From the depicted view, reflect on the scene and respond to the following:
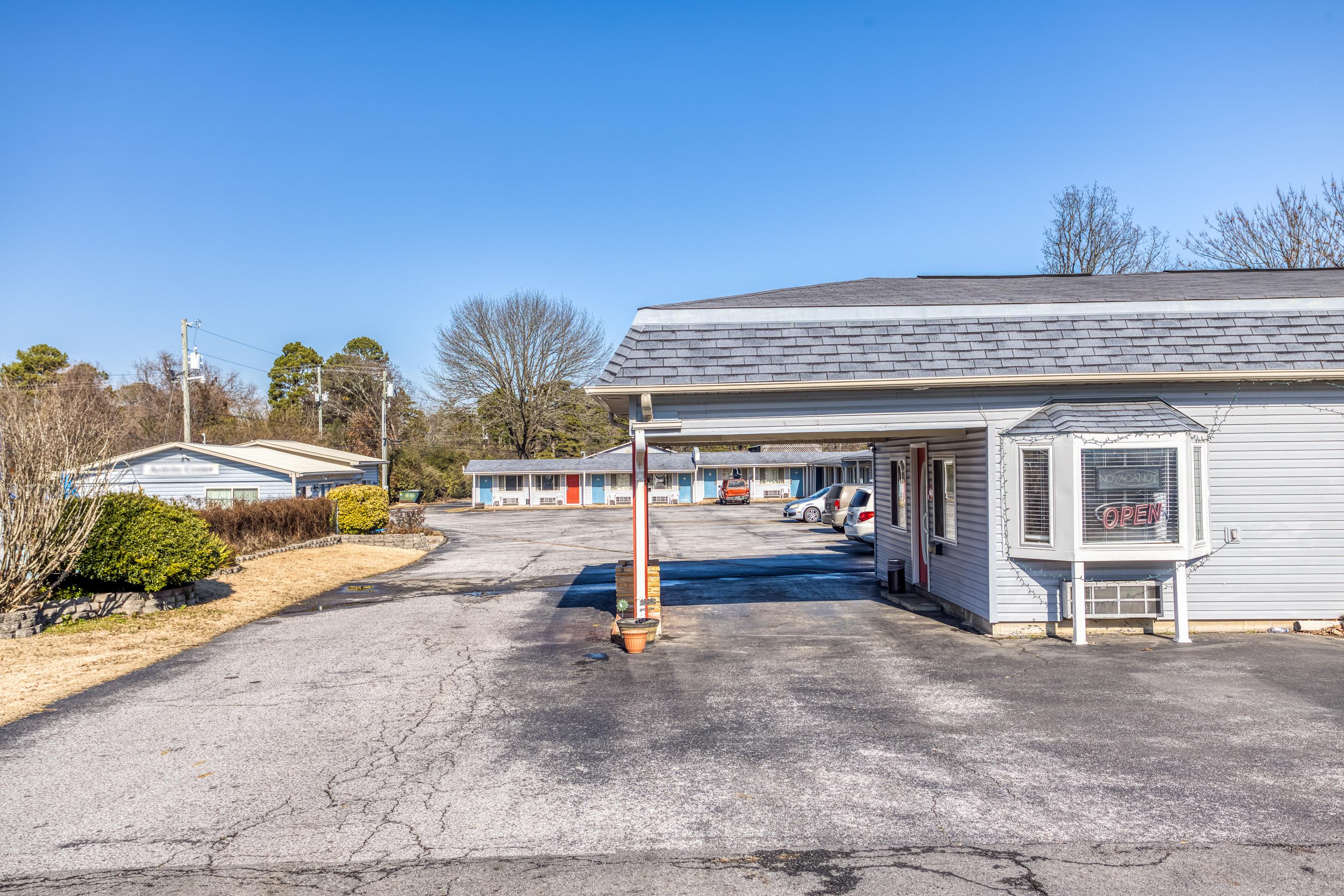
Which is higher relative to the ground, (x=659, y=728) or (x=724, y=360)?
(x=724, y=360)

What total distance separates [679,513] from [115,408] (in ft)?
96.9

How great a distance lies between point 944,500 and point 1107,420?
302 cm

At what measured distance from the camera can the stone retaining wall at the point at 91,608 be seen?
1130 centimetres

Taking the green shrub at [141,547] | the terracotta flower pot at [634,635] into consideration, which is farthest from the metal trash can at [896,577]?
the green shrub at [141,547]

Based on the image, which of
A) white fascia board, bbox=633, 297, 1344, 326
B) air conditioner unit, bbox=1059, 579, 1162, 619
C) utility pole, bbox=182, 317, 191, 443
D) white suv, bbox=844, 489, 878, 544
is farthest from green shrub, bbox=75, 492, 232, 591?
utility pole, bbox=182, 317, 191, 443

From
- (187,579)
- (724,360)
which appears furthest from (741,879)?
(187,579)

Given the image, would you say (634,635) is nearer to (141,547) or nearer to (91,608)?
(141,547)

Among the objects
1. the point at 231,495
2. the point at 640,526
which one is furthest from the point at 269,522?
the point at 640,526

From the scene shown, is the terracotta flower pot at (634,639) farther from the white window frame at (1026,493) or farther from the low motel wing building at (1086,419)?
the white window frame at (1026,493)

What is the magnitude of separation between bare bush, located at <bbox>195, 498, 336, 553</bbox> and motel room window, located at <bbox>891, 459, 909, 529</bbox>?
14.1 meters

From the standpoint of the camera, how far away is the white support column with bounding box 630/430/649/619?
35.2ft

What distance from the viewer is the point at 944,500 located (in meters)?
12.7

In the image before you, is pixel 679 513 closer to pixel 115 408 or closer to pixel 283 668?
pixel 115 408

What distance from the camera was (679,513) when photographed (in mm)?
43531
